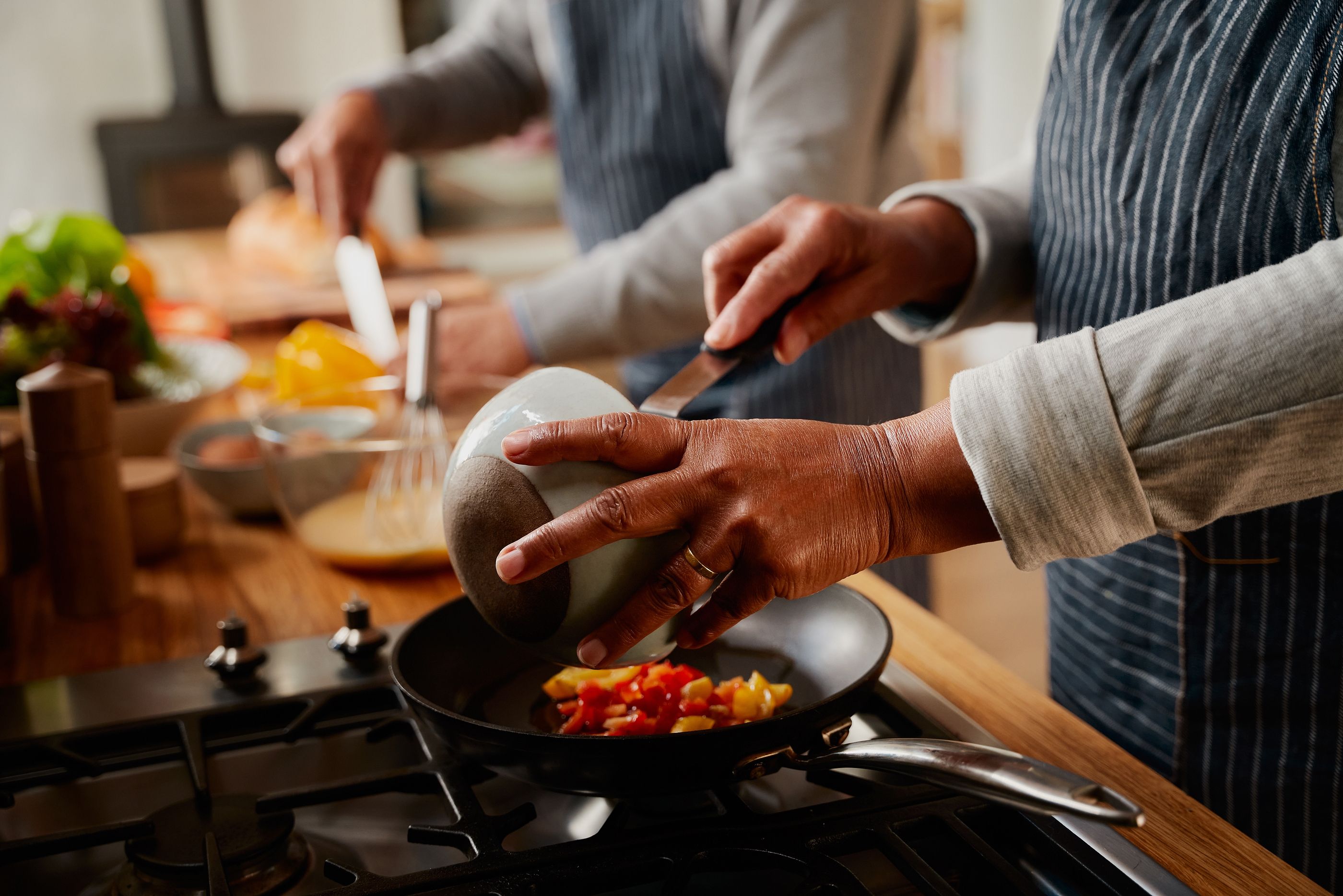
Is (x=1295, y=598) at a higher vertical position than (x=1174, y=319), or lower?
lower

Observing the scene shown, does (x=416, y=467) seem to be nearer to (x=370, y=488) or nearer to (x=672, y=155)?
(x=370, y=488)

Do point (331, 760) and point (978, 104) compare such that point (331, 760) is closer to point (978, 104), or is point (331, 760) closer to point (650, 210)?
point (650, 210)

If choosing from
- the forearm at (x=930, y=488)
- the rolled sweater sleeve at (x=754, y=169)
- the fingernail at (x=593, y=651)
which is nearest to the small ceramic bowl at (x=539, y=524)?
the fingernail at (x=593, y=651)

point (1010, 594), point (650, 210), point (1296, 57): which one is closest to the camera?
point (1296, 57)

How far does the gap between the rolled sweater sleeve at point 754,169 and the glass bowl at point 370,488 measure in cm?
28

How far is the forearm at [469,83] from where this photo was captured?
5.72 ft

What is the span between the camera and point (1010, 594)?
2.67 meters

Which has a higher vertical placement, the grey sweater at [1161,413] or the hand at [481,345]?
the grey sweater at [1161,413]

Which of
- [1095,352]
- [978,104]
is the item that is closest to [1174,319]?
[1095,352]

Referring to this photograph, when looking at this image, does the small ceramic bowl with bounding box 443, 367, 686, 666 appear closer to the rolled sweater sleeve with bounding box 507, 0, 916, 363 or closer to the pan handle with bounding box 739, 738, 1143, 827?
the pan handle with bounding box 739, 738, 1143, 827

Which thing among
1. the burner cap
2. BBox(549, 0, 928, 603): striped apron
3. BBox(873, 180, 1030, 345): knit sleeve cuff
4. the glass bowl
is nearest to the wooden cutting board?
BBox(549, 0, 928, 603): striped apron

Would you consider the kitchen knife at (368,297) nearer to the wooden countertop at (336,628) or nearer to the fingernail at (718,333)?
the wooden countertop at (336,628)

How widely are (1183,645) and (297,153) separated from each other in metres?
1.33

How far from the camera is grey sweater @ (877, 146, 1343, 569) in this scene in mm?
532
